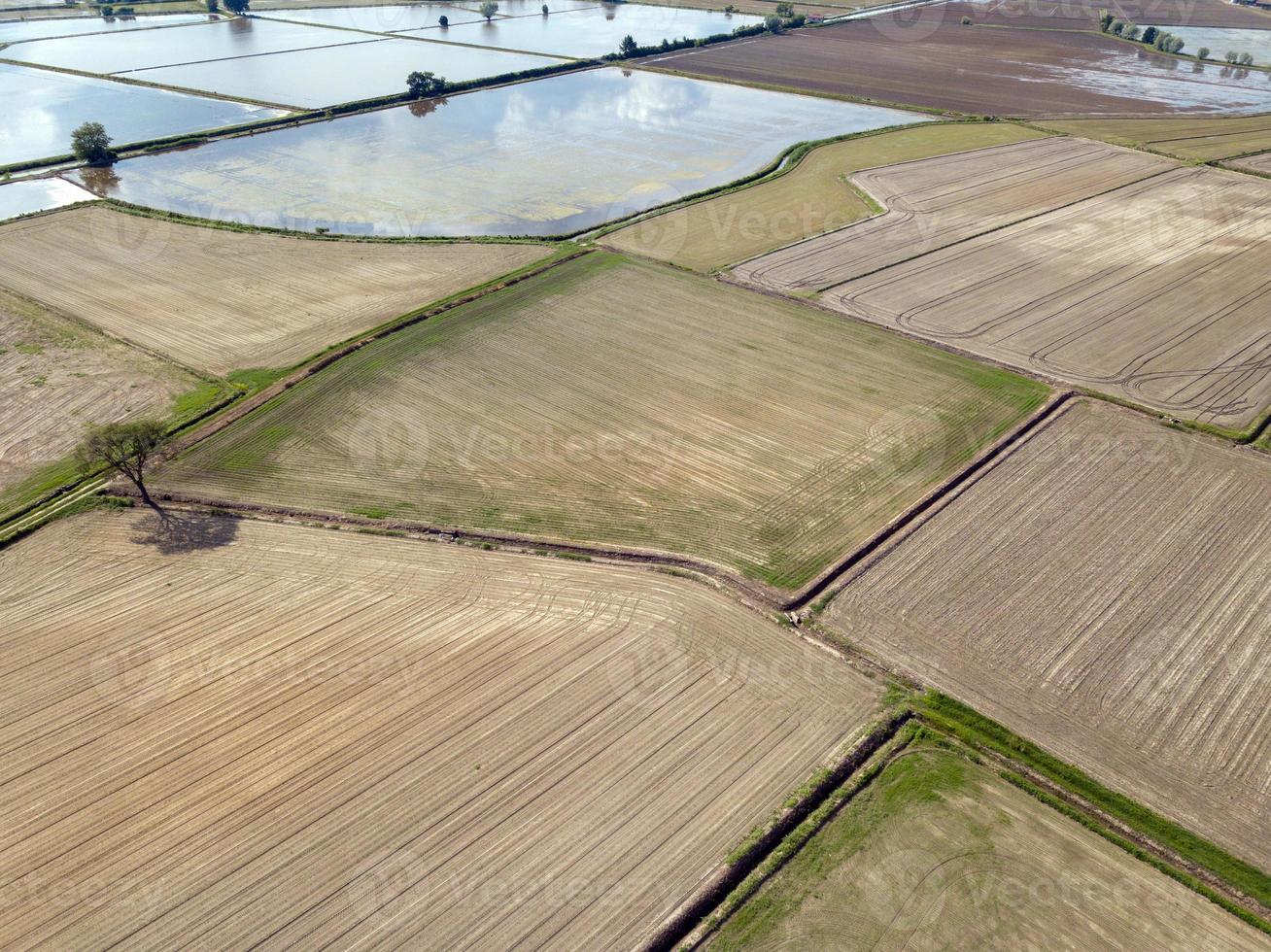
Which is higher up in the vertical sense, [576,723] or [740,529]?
[740,529]

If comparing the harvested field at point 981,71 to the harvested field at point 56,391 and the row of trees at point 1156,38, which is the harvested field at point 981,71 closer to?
the row of trees at point 1156,38

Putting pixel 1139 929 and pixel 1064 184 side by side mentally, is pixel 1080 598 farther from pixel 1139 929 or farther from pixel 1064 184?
pixel 1064 184

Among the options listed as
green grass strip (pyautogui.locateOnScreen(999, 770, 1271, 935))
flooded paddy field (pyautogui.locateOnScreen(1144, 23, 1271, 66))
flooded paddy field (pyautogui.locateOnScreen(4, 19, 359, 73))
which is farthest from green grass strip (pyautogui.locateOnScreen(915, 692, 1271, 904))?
flooded paddy field (pyautogui.locateOnScreen(1144, 23, 1271, 66))

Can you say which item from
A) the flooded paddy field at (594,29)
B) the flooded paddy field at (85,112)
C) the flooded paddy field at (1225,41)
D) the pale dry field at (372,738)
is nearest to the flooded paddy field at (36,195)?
the flooded paddy field at (85,112)

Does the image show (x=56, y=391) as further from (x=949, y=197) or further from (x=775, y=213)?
(x=949, y=197)

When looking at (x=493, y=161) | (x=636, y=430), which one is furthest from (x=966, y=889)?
(x=493, y=161)

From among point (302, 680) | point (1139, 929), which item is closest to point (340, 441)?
point (302, 680)
